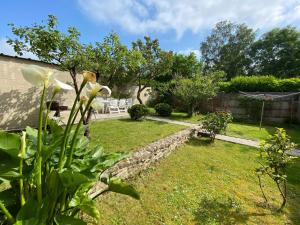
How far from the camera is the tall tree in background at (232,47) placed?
30.8m

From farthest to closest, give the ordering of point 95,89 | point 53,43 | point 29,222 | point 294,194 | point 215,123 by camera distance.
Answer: point 215,123 → point 53,43 → point 294,194 → point 95,89 → point 29,222

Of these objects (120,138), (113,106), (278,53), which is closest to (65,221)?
(120,138)

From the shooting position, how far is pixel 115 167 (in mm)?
3877

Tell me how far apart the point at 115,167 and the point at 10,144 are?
275 cm

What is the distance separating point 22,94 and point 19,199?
7.29m

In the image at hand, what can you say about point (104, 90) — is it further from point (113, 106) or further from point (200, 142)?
point (113, 106)

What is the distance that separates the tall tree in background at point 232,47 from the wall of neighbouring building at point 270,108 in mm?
16306

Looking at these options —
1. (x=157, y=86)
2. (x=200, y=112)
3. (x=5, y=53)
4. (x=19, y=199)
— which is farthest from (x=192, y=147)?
(x=157, y=86)

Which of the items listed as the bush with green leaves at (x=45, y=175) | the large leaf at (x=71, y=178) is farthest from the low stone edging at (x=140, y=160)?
the large leaf at (x=71, y=178)

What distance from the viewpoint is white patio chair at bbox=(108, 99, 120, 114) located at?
42.1 ft

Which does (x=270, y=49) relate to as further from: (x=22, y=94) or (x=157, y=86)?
(x=22, y=94)

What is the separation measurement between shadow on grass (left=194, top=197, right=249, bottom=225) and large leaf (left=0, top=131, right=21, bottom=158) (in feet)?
9.48

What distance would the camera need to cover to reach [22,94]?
24.8 ft

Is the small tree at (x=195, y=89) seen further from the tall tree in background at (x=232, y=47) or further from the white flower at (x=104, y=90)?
the tall tree in background at (x=232, y=47)
